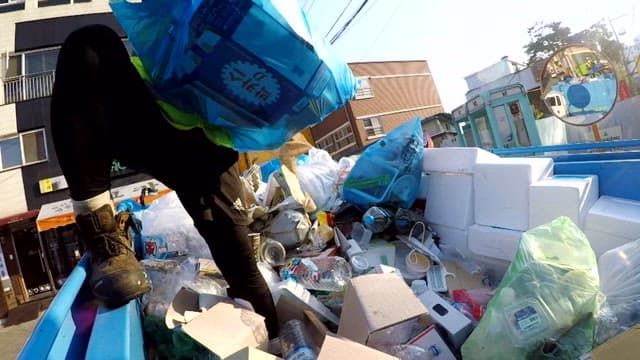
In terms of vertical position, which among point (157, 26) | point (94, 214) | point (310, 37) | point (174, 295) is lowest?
point (174, 295)

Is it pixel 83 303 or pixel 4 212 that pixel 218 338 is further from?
pixel 4 212

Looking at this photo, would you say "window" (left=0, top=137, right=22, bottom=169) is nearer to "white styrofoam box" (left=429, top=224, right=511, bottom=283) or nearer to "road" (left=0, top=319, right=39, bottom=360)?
"road" (left=0, top=319, right=39, bottom=360)

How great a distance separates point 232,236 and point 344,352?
51cm

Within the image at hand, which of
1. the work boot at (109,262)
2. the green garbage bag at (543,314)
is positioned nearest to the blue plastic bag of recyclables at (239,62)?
the work boot at (109,262)

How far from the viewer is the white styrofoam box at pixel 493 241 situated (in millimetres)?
1709

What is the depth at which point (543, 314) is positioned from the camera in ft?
3.47

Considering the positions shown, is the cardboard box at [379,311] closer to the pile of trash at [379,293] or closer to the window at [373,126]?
the pile of trash at [379,293]

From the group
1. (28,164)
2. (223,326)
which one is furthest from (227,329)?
(28,164)

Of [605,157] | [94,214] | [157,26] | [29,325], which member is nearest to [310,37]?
[157,26]

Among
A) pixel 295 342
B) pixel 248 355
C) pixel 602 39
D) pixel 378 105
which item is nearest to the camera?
pixel 248 355

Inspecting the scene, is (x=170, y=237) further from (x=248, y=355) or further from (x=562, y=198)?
(x=562, y=198)

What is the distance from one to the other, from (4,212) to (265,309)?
40.9 feet

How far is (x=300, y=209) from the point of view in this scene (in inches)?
87.9

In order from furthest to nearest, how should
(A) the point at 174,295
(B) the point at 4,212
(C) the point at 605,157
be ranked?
(B) the point at 4,212 → (C) the point at 605,157 → (A) the point at 174,295
